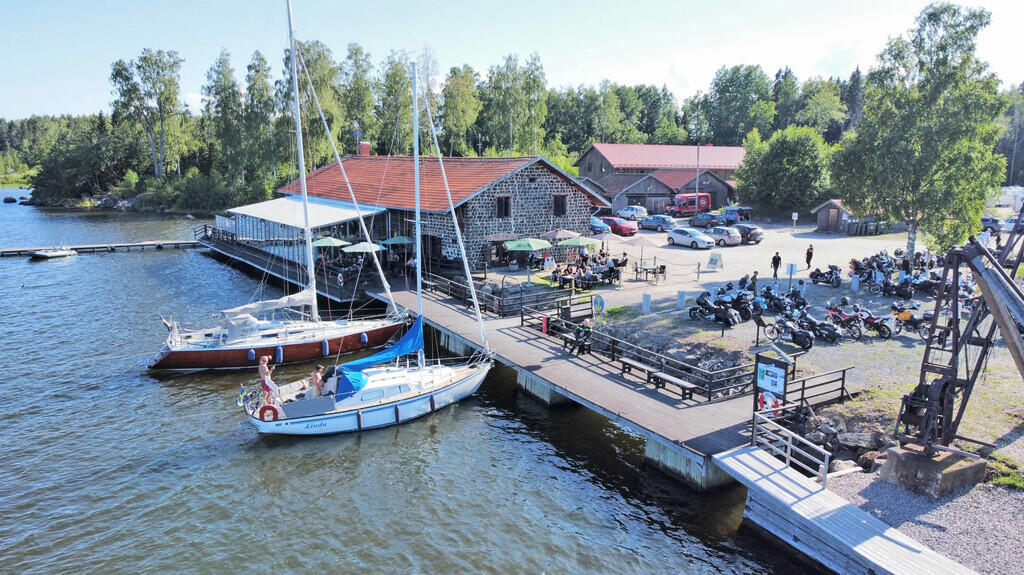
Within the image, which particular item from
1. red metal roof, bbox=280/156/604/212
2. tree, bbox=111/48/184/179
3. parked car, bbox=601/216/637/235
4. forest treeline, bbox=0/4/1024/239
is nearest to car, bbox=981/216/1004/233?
forest treeline, bbox=0/4/1024/239

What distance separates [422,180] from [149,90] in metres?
61.7

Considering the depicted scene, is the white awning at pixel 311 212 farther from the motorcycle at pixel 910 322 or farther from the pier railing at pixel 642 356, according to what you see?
the motorcycle at pixel 910 322

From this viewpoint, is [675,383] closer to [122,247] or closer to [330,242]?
[330,242]

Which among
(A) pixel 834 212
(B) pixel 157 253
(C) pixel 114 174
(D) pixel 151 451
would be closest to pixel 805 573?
(D) pixel 151 451

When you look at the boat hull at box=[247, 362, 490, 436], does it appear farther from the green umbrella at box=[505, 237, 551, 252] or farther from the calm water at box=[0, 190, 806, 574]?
the green umbrella at box=[505, 237, 551, 252]

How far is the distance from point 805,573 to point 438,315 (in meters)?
16.8

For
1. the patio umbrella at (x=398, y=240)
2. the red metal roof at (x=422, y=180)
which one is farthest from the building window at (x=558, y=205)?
the patio umbrella at (x=398, y=240)

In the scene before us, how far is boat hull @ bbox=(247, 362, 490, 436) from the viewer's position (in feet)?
60.1

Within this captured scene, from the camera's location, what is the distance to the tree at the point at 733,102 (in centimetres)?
10112

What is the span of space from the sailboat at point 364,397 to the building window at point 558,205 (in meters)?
→ 16.5

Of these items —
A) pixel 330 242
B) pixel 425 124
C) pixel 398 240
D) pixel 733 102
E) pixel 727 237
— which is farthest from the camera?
pixel 733 102

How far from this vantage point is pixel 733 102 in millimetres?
101812

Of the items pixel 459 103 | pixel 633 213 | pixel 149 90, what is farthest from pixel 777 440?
pixel 149 90

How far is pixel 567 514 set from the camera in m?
14.7
